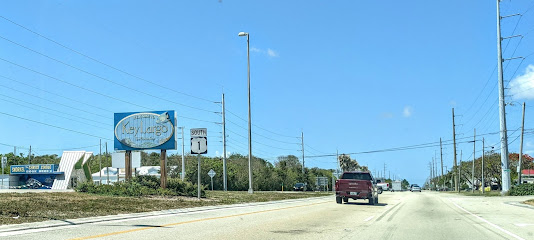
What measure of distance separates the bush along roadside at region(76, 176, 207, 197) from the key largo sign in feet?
8.40

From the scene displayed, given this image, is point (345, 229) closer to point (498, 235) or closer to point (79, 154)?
point (498, 235)

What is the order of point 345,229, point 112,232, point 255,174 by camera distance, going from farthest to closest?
point 255,174, point 345,229, point 112,232

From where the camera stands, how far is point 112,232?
11.2m

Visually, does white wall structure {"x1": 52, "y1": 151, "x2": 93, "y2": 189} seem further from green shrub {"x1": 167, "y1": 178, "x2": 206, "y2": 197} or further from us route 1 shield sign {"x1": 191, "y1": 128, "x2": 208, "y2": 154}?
us route 1 shield sign {"x1": 191, "y1": 128, "x2": 208, "y2": 154}

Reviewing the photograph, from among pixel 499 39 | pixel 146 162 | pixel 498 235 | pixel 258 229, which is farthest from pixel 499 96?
pixel 146 162

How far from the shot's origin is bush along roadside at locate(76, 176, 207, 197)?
87.8ft

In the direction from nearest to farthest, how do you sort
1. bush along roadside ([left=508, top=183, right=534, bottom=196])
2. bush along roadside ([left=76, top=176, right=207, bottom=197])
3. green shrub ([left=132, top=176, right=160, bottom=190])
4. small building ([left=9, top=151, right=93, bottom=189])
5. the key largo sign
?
1. bush along roadside ([left=76, top=176, right=207, bottom=197])
2. green shrub ([left=132, top=176, right=160, bottom=190])
3. the key largo sign
4. bush along roadside ([left=508, top=183, right=534, bottom=196])
5. small building ([left=9, top=151, right=93, bottom=189])

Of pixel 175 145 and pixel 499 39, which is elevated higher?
pixel 499 39

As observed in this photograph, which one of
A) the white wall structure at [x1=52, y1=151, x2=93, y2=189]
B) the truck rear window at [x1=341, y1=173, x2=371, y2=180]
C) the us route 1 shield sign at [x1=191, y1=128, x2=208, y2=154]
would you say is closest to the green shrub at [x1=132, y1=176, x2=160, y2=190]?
the us route 1 shield sign at [x1=191, y1=128, x2=208, y2=154]

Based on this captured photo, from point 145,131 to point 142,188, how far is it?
5.38 m

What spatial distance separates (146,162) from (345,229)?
354 ft

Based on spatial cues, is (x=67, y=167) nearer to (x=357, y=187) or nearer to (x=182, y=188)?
(x=182, y=188)

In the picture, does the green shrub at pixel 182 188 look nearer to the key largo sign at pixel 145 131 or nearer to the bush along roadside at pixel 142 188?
the bush along roadside at pixel 142 188

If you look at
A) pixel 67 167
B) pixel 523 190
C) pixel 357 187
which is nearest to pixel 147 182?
pixel 357 187
